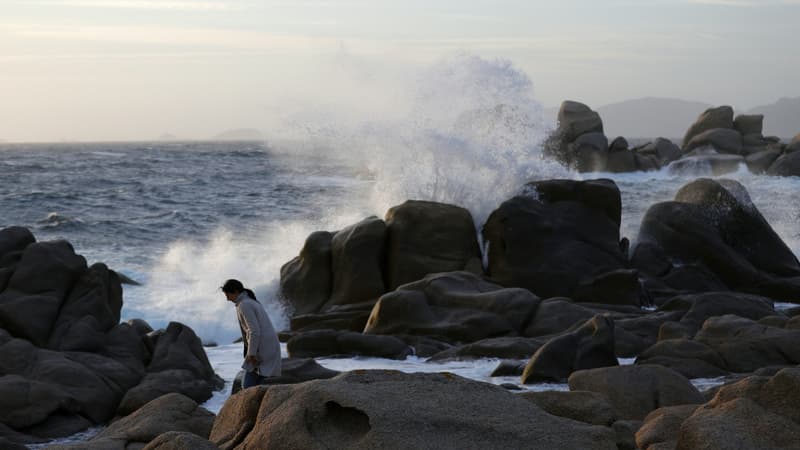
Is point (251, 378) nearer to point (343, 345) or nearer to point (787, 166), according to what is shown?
point (343, 345)

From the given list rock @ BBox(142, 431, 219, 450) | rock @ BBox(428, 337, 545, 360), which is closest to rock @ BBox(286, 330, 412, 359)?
rock @ BBox(428, 337, 545, 360)

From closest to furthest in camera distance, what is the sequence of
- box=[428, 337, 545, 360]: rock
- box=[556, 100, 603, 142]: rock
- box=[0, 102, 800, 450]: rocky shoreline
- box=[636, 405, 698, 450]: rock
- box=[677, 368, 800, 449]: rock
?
box=[0, 102, 800, 450]: rocky shoreline, box=[677, 368, 800, 449]: rock, box=[636, 405, 698, 450]: rock, box=[428, 337, 545, 360]: rock, box=[556, 100, 603, 142]: rock

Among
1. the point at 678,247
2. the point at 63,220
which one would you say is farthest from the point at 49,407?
the point at 63,220

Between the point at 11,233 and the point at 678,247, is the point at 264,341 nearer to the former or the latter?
the point at 11,233

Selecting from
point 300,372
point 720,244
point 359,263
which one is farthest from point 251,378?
point 720,244

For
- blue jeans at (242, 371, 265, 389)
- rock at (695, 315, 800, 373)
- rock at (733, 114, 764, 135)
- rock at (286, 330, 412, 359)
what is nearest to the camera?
blue jeans at (242, 371, 265, 389)

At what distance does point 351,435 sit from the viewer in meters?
5.61

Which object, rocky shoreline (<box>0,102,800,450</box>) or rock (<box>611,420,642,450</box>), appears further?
rock (<box>611,420,642,450</box>)

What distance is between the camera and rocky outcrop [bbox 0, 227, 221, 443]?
33.2 feet

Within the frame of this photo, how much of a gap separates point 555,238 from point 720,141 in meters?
43.4

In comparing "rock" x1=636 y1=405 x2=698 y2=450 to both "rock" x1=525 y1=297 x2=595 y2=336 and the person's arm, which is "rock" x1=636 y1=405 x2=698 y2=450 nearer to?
the person's arm

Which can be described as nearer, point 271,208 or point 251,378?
point 251,378

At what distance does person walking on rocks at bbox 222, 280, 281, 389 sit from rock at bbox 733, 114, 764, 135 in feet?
184

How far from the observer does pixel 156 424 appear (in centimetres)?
767
